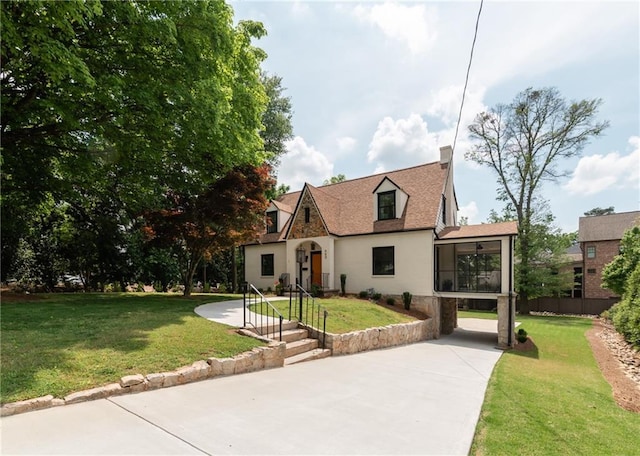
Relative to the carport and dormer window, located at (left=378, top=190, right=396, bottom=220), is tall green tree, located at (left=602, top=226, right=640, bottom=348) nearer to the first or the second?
the carport

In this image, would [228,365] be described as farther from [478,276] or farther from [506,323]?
[478,276]

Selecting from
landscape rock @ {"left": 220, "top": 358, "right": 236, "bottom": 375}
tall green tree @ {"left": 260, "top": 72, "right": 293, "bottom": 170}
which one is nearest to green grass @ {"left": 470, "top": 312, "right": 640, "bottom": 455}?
landscape rock @ {"left": 220, "top": 358, "right": 236, "bottom": 375}

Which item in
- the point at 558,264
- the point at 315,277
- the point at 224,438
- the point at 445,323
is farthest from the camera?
the point at 558,264

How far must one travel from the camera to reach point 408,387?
21.2 feet

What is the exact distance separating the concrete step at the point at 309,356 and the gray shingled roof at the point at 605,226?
116ft

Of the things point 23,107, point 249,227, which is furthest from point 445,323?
point 23,107

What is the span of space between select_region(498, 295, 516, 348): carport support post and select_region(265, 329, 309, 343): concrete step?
29.5 ft

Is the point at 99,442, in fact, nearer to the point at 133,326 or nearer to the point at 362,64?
the point at 133,326

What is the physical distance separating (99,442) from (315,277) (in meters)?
15.1

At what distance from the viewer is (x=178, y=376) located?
5.64 meters

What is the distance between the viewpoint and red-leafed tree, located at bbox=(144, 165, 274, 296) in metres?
14.1

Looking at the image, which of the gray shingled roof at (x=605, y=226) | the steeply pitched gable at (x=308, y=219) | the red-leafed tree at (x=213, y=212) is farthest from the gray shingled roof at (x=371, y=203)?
the gray shingled roof at (x=605, y=226)

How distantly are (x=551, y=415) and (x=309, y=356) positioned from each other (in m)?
4.98

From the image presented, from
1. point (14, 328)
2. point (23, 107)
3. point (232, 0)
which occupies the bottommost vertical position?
point (14, 328)
